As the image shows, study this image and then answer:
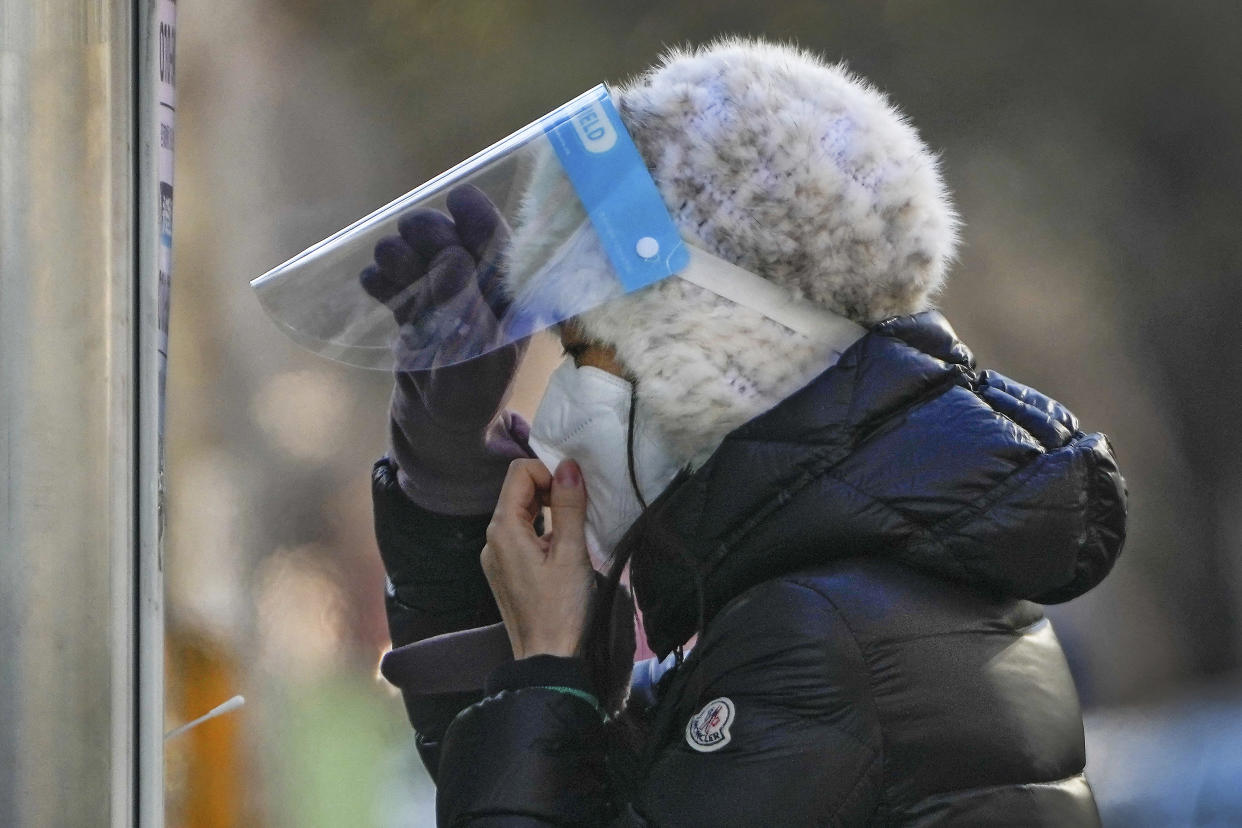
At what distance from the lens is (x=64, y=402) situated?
2.38 ft

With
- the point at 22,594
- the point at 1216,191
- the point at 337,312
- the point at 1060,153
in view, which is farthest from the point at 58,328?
the point at 1216,191

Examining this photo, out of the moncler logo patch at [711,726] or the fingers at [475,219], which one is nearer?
the moncler logo patch at [711,726]

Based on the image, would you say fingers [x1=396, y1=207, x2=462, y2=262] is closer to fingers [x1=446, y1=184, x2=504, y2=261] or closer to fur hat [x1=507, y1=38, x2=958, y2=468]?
fingers [x1=446, y1=184, x2=504, y2=261]

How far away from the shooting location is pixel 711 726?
848 millimetres

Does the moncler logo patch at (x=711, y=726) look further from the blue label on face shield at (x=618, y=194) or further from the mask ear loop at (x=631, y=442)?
the blue label on face shield at (x=618, y=194)

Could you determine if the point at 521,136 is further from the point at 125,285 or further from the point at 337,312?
the point at 125,285

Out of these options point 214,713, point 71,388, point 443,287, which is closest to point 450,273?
point 443,287

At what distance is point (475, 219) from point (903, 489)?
1.61 feet

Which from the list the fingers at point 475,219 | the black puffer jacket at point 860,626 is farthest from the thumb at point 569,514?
the fingers at point 475,219

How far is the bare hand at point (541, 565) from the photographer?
104 cm

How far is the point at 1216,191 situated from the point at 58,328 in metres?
1.30

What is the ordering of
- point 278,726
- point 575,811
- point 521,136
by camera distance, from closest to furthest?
point 575,811 → point 521,136 → point 278,726

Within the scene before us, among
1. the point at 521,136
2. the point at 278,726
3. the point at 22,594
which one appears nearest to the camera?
the point at 22,594

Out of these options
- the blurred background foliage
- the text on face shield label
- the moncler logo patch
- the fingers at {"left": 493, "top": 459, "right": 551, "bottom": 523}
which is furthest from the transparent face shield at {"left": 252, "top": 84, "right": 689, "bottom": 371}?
the moncler logo patch
